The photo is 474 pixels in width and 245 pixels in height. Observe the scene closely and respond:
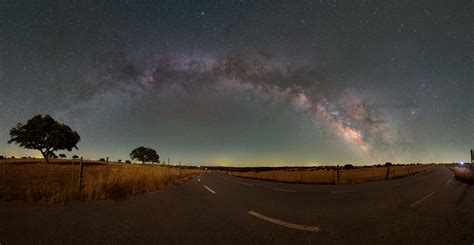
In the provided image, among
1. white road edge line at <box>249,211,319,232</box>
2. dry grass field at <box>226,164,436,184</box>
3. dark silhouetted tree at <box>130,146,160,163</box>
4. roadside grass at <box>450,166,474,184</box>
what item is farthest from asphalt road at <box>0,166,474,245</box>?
dark silhouetted tree at <box>130,146,160,163</box>

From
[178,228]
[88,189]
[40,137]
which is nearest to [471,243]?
[178,228]

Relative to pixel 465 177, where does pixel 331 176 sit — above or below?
below

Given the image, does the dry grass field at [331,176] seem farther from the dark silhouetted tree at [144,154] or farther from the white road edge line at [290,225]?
the dark silhouetted tree at [144,154]

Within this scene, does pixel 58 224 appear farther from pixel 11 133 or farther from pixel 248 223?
pixel 11 133

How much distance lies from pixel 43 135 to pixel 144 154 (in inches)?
2214

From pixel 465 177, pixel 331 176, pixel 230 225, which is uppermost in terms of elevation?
pixel 230 225

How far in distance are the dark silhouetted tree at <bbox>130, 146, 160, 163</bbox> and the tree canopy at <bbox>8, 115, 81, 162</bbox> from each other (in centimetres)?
4973

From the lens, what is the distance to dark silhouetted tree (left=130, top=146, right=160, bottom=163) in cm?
9994

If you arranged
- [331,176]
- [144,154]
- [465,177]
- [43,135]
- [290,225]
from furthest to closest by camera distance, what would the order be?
[144,154]
[43,135]
[331,176]
[465,177]
[290,225]

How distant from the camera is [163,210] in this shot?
7.24 m

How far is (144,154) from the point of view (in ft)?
335

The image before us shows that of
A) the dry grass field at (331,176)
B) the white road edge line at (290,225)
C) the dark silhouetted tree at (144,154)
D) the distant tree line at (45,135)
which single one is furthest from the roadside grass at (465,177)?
the dark silhouetted tree at (144,154)

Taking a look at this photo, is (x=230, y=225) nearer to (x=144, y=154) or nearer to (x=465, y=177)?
(x=465, y=177)

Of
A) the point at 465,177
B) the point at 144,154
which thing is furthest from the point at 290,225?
the point at 144,154
